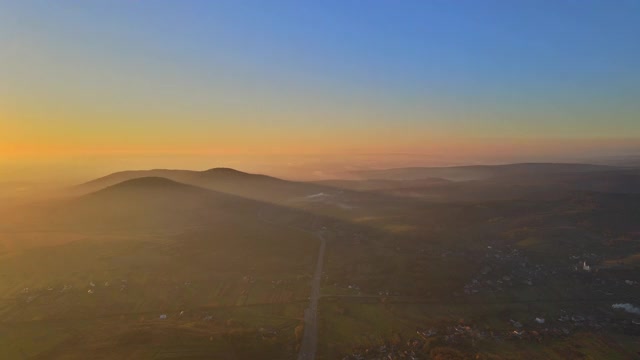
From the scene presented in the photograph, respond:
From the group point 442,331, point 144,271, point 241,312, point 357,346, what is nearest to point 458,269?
point 442,331

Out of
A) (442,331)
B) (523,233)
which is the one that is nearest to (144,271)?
(442,331)

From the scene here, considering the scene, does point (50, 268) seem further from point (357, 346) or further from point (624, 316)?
point (624, 316)

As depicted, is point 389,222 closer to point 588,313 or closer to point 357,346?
point 588,313

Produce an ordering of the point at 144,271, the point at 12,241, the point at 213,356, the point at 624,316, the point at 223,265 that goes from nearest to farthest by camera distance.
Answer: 1. the point at 213,356
2. the point at 624,316
3. the point at 144,271
4. the point at 223,265
5. the point at 12,241

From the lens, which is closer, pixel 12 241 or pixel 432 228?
pixel 12 241

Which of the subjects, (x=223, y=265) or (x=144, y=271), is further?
(x=223, y=265)

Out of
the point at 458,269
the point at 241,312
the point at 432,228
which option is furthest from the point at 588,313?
the point at 432,228

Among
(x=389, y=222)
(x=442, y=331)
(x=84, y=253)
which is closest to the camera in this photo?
(x=442, y=331)

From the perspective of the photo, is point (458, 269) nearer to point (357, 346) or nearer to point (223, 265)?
point (357, 346)

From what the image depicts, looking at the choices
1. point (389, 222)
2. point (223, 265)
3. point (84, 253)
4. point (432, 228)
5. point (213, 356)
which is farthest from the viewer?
point (389, 222)

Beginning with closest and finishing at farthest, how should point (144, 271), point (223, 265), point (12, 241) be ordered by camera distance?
1. point (144, 271)
2. point (223, 265)
3. point (12, 241)
